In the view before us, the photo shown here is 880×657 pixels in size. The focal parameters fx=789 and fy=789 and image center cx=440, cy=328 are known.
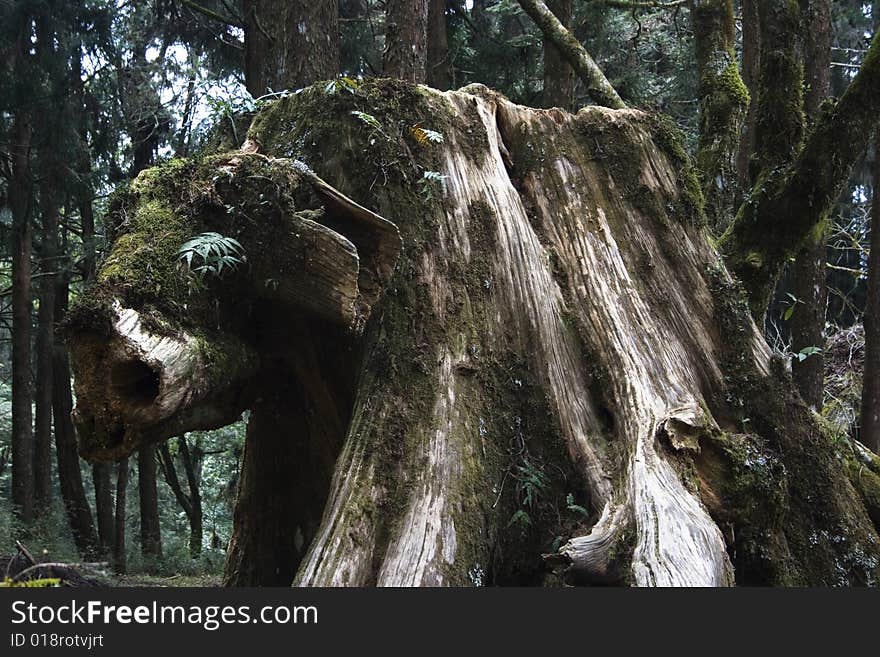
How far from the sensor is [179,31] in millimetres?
14812

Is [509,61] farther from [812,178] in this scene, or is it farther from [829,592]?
[829,592]

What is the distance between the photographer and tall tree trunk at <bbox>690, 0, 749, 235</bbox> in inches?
260

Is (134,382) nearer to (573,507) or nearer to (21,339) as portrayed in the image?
(573,507)

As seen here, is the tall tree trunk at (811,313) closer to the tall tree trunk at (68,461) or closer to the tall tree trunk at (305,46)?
the tall tree trunk at (305,46)

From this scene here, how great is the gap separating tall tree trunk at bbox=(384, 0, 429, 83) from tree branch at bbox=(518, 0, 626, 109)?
1.16m

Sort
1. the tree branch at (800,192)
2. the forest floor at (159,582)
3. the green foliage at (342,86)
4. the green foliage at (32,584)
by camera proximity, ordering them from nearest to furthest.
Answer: the green foliage at (32,584)
the green foliage at (342,86)
the tree branch at (800,192)
the forest floor at (159,582)

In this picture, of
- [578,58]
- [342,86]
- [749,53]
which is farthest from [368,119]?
[749,53]

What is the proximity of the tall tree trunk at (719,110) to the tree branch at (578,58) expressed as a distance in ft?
2.44

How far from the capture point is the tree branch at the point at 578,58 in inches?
282

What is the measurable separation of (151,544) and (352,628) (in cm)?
1508

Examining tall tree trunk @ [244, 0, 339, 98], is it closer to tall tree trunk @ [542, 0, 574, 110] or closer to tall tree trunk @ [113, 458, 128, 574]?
tall tree trunk @ [542, 0, 574, 110]

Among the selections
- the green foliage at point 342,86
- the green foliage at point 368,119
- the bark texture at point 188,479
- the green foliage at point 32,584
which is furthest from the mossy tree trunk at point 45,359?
the green foliage at point 32,584

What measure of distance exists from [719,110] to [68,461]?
49.1ft

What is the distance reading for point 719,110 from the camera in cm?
671
